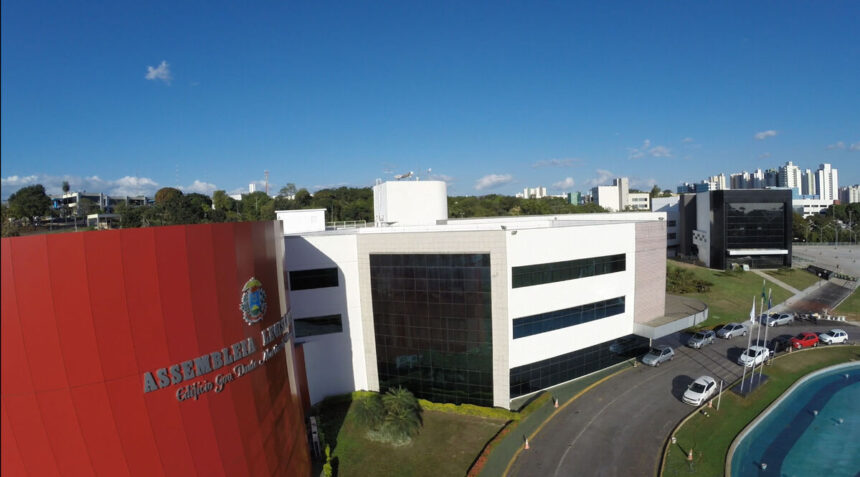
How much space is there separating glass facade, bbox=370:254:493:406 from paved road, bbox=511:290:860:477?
460 cm

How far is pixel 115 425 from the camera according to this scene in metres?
10.7

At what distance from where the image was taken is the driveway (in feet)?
64.3

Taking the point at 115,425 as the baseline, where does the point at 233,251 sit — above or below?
above

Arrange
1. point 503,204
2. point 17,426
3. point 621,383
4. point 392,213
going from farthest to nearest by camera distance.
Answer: point 503,204 < point 392,213 < point 621,383 < point 17,426

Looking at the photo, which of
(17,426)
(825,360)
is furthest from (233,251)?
(825,360)

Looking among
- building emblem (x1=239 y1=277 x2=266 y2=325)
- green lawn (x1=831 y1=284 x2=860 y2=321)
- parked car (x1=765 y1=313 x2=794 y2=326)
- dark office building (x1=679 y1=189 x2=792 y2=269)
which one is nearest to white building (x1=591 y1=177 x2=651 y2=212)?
dark office building (x1=679 y1=189 x2=792 y2=269)

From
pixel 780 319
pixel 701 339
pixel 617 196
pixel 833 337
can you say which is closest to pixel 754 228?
pixel 780 319

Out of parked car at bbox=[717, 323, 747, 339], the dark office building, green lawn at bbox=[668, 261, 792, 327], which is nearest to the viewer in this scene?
parked car at bbox=[717, 323, 747, 339]

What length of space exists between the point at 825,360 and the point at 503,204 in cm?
9779

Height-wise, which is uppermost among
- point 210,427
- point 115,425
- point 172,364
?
point 172,364

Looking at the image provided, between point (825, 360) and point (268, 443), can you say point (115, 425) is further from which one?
point (825, 360)

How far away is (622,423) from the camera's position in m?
22.9

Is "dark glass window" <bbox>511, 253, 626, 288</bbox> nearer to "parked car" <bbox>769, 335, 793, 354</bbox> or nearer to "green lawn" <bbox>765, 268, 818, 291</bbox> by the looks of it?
"parked car" <bbox>769, 335, 793, 354</bbox>

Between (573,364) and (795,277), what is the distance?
159 ft
